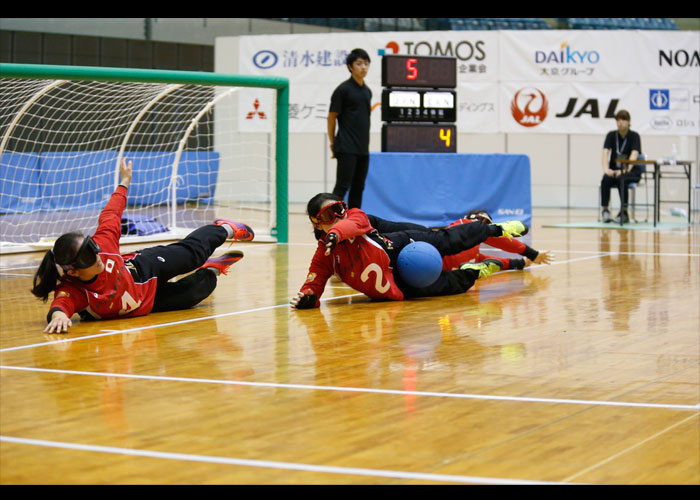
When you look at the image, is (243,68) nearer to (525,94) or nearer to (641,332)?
(525,94)

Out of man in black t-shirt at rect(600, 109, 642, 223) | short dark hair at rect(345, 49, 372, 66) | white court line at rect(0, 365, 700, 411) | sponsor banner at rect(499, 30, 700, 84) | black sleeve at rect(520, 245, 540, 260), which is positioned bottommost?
white court line at rect(0, 365, 700, 411)

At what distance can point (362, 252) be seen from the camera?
6.25 metres

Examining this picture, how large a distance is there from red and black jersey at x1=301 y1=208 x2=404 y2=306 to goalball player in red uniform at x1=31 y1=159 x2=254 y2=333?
693mm

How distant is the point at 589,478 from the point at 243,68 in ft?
58.6

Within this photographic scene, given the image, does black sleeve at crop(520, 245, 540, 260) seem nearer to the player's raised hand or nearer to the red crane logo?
the player's raised hand

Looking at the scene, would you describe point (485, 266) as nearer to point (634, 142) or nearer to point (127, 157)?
point (634, 142)

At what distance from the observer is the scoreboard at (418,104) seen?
40.3 feet

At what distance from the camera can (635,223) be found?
14719 mm

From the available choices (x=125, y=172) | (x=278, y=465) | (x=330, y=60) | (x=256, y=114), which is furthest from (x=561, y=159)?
(x=278, y=465)

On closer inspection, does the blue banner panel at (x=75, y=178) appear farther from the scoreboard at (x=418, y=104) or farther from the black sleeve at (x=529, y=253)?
the black sleeve at (x=529, y=253)

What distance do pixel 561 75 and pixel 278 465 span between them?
16.1m

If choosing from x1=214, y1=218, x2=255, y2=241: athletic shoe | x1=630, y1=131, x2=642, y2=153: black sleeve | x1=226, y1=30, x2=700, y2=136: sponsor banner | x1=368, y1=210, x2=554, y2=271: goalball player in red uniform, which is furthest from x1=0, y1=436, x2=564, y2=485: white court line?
x1=226, y1=30, x2=700, y2=136: sponsor banner

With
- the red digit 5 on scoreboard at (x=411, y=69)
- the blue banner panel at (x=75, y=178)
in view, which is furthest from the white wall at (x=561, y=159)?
the red digit 5 on scoreboard at (x=411, y=69)

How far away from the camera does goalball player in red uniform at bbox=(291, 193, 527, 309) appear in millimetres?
6164
